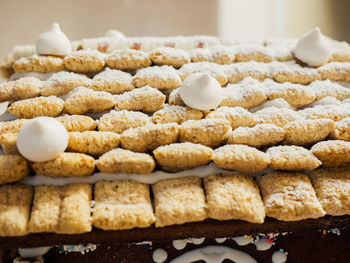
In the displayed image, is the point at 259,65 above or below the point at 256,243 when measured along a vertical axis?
above

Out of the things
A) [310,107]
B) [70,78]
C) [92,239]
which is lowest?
[92,239]

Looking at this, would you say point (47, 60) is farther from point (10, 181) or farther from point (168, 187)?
point (168, 187)

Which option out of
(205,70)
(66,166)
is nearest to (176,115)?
(205,70)

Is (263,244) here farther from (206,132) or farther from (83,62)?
(83,62)

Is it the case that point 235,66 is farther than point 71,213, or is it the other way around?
point 235,66

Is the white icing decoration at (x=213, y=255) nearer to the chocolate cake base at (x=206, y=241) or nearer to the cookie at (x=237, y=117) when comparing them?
the chocolate cake base at (x=206, y=241)

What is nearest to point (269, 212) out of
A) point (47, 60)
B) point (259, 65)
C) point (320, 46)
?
point (259, 65)

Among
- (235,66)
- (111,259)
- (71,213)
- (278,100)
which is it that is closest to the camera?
(71,213)

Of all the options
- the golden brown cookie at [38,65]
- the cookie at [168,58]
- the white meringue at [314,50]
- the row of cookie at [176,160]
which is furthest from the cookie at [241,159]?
the golden brown cookie at [38,65]
